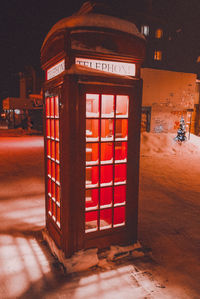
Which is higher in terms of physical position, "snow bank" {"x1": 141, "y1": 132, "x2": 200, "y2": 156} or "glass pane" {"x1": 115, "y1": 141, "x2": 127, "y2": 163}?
"glass pane" {"x1": 115, "y1": 141, "x2": 127, "y2": 163}

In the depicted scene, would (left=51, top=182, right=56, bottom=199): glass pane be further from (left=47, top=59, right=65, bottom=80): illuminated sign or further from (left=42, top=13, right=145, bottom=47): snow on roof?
(left=42, top=13, right=145, bottom=47): snow on roof

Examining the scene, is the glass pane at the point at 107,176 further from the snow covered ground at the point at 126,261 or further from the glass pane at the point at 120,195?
the snow covered ground at the point at 126,261

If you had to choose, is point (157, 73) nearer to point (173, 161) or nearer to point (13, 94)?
point (173, 161)

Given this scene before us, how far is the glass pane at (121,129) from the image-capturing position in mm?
3074

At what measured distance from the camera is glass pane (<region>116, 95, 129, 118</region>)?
121 inches

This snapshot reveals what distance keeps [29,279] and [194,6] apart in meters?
24.3

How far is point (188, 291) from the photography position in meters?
2.68

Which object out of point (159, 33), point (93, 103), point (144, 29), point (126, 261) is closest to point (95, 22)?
point (93, 103)

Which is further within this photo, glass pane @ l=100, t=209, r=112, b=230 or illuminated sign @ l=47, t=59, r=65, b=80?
glass pane @ l=100, t=209, r=112, b=230

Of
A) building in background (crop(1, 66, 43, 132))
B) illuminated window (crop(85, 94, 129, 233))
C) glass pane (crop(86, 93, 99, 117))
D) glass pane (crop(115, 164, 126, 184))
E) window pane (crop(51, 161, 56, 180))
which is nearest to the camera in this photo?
illuminated window (crop(85, 94, 129, 233))

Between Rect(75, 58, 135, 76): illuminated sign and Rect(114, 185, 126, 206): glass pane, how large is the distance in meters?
1.65

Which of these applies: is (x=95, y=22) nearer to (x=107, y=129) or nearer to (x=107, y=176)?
(x=107, y=129)

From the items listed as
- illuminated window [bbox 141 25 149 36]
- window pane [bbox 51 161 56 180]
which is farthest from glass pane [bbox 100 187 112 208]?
illuminated window [bbox 141 25 149 36]

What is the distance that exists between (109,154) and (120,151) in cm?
19
